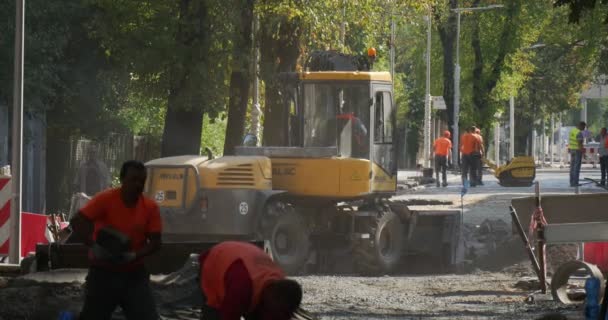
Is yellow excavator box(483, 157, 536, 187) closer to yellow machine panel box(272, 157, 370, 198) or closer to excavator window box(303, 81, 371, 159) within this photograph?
excavator window box(303, 81, 371, 159)

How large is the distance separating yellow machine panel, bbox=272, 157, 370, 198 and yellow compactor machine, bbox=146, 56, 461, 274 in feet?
0.05

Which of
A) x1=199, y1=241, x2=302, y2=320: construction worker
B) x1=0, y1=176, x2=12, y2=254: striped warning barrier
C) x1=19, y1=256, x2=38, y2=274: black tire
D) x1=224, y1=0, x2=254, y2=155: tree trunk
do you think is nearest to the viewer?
x1=199, y1=241, x2=302, y2=320: construction worker

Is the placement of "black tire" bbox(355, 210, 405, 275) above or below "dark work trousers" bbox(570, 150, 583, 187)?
below

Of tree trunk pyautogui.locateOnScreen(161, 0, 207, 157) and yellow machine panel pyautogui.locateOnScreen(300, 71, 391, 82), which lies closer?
yellow machine panel pyautogui.locateOnScreen(300, 71, 391, 82)

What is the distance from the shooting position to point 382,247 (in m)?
23.4

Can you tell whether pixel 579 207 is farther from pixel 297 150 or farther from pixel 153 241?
pixel 153 241

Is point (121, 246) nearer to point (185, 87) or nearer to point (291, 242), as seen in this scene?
point (291, 242)

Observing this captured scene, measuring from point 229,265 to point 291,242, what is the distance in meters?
14.4

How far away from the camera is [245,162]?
846 inches

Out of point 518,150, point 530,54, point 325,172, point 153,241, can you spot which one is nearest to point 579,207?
point 325,172

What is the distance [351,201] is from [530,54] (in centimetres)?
4710

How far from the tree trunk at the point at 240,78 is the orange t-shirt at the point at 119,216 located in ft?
64.7

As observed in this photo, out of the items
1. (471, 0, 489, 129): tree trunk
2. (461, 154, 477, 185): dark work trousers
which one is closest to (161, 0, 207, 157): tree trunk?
(461, 154, 477, 185): dark work trousers

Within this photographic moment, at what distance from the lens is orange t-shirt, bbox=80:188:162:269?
9680mm
